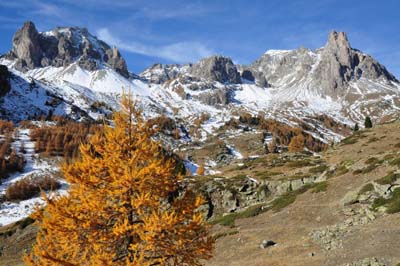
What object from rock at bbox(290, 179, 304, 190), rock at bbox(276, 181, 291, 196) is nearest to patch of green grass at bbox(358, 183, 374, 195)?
rock at bbox(290, 179, 304, 190)

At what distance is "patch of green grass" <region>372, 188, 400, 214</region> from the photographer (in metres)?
29.8

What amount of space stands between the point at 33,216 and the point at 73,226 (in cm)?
203

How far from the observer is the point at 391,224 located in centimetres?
2712

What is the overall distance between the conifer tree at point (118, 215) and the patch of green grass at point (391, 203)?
2217 centimetres

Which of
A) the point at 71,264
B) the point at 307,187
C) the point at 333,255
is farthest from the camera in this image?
the point at 307,187

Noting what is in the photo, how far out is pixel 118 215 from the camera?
13.5 metres

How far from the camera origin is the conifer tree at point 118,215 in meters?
12.7

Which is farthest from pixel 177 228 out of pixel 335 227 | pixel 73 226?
pixel 335 227

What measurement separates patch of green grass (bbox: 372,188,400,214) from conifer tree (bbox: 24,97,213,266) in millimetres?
22165

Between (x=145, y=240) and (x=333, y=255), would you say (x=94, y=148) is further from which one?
(x=333, y=255)

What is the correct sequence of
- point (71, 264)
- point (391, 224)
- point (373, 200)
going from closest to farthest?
point (71, 264) < point (391, 224) < point (373, 200)

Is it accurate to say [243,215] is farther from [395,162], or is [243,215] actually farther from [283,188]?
[395,162]

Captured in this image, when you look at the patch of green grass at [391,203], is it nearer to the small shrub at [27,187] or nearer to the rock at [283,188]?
the rock at [283,188]

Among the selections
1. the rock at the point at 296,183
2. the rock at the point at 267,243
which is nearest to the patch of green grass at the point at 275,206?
the rock at the point at 296,183
